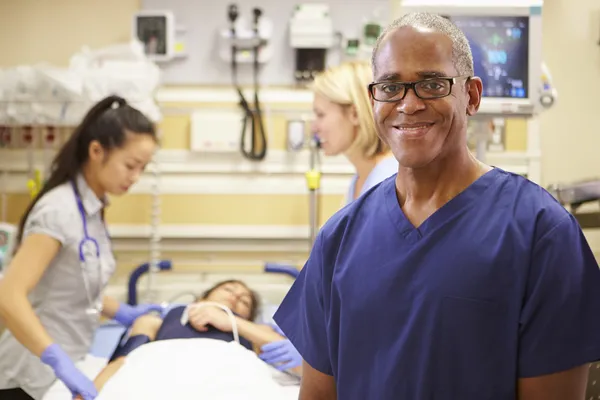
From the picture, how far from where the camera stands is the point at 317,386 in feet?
4.07

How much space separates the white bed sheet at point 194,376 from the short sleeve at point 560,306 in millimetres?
1170

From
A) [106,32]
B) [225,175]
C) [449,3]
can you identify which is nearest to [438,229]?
[449,3]

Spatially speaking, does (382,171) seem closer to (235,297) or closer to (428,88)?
(428,88)

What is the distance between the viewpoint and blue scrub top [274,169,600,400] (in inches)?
39.0

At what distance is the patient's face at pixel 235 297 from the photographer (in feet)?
9.30

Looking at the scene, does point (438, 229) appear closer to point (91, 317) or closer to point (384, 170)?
point (384, 170)

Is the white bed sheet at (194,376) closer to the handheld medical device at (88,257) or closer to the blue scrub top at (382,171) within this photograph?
the handheld medical device at (88,257)

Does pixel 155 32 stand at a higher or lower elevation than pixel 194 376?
higher

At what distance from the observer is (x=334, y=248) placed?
121cm

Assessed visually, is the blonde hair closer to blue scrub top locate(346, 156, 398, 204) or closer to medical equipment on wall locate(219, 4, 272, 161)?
blue scrub top locate(346, 156, 398, 204)

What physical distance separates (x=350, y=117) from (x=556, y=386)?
48.5 inches

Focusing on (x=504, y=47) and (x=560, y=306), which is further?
(x=504, y=47)

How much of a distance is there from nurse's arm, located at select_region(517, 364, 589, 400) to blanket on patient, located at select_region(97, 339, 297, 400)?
114 cm

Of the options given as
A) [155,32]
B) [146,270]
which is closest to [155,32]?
[155,32]
